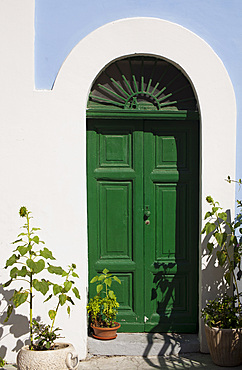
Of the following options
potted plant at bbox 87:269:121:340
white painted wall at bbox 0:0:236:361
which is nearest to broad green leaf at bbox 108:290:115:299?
potted plant at bbox 87:269:121:340

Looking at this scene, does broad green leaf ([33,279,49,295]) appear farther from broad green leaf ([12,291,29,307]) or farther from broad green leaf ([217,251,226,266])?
broad green leaf ([217,251,226,266])

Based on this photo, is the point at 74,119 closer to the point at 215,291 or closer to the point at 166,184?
the point at 166,184

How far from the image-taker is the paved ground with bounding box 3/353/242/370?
4793 mm

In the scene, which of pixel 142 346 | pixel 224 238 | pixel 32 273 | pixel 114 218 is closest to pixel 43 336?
pixel 32 273

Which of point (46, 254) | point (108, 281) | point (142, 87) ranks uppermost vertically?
point (142, 87)

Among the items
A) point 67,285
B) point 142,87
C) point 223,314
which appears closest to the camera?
point 67,285

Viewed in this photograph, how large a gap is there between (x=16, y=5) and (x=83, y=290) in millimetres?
2909

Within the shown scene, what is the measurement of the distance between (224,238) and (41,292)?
182 cm

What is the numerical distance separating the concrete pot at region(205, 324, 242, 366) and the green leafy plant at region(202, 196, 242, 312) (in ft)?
1.00

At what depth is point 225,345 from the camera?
470 centimetres

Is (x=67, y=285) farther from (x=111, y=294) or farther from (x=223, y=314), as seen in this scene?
(x=223, y=314)

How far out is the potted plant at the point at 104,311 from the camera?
505cm

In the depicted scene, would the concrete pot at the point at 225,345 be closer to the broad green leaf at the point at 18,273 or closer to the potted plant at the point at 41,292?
the potted plant at the point at 41,292

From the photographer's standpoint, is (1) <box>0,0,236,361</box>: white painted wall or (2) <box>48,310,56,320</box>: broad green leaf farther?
(1) <box>0,0,236,361</box>: white painted wall
